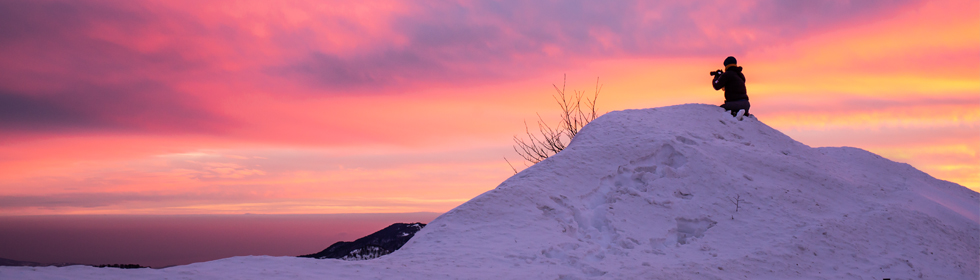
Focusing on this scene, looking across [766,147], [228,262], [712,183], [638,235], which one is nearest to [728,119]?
[766,147]

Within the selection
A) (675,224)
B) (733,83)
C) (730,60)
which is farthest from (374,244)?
(730,60)

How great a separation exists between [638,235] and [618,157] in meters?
3.03

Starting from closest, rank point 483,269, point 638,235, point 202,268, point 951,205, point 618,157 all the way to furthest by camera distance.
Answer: point 202,268 < point 483,269 < point 638,235 < point 618,157 < point 951,205

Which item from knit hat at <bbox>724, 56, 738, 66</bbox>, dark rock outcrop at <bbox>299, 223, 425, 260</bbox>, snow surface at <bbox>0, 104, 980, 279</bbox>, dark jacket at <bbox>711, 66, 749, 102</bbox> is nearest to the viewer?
snow surface at <bbox>0, 104, 980, 279</bbox>

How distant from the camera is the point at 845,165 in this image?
16.2 meters

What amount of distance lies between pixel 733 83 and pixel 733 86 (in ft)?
0.36

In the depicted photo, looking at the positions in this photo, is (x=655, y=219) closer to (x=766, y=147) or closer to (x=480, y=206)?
(x=480, y=206)

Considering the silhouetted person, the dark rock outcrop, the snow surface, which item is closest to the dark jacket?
the silhouetted person

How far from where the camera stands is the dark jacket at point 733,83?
17641 millimetres

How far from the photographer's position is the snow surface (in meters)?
9.56

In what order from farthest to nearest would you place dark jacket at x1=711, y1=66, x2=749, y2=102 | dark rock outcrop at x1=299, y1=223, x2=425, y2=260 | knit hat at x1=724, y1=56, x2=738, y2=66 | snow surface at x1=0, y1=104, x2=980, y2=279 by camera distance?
knit hat at x1=724, y1=56, x2=738, y2=66
dark jacket at x1=711, y1=66, x2=749, y2=102
dark rock outcrop at x1=299, y1=223, x2=425, y2=260
snow surface at x1=0, y1=104, x2=980, y2=279

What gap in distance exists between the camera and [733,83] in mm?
17688

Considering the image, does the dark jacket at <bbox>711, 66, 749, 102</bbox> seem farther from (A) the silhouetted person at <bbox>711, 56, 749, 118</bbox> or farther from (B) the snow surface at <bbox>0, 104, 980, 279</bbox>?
(B) the snow surface at <bbox>0, 104, 980, 279</bbox>

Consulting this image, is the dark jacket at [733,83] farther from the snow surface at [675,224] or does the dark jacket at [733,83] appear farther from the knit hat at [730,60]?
the snow surface at [675,224]
